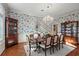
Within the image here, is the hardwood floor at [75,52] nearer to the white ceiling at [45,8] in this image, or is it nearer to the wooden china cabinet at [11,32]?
the white ceiling at [45,8]

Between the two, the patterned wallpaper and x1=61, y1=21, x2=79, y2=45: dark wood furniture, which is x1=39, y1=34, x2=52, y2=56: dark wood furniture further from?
x1=61, y1=21, x2=79, y2=45: dark wood furniture

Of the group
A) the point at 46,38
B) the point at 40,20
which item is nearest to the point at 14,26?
the point at 40,20

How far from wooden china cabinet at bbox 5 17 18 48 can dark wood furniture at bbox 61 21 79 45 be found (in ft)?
2.95

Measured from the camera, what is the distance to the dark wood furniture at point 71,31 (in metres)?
1.74

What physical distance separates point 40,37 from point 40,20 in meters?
0.32

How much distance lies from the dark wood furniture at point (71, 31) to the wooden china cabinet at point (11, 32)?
90cm

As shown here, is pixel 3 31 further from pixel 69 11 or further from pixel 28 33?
pixel 69 11

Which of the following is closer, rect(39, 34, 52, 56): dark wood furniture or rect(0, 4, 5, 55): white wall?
rect(0, 4, 5, 55): white wall

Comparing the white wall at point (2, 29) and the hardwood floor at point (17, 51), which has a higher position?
the white wall at point (2, 29)

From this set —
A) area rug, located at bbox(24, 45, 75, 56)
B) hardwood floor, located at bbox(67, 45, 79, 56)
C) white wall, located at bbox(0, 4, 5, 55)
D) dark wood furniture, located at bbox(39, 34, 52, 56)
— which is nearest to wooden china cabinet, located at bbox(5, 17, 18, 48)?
white wall, located at bbox(0, 4, 5, 55)

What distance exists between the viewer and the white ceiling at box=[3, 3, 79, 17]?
1.69m

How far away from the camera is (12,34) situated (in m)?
1.74

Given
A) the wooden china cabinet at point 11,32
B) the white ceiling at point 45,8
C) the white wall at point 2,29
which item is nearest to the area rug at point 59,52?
the wooden china cabinet at point 11,32

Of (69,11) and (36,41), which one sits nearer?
(69,11)
